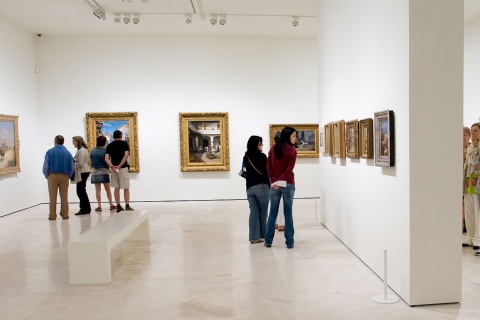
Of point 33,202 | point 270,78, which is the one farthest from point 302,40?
point 33,202

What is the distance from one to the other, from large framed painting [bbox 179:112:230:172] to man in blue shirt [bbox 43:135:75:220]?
4.30 metres

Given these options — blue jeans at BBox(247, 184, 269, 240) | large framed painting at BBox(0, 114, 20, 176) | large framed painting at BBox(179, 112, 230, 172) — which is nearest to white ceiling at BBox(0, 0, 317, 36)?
large framed painting at BBox(179, 112, 230, 172)

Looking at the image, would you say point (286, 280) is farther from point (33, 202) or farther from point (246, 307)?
point (33, 202)

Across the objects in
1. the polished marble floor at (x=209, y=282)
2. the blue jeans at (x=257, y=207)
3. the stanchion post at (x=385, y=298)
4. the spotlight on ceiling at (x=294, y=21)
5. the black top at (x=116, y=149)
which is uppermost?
the spotlight on ceiling at (x=294, y=21)

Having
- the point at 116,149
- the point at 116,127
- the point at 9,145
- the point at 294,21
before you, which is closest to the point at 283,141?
the point at 116,149

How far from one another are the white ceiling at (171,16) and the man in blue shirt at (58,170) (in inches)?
148

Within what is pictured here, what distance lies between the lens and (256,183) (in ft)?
29.2

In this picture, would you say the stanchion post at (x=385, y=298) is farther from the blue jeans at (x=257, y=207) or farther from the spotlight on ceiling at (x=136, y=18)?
the spotlight on ceiling at (x=136, y=18)

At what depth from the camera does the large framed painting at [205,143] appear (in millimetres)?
15836

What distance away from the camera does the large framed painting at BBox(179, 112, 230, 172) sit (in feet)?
52.0

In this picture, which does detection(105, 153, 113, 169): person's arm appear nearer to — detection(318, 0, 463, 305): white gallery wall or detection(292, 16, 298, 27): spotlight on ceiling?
detection(292, 16, 298, 27): spotlight on ceiling

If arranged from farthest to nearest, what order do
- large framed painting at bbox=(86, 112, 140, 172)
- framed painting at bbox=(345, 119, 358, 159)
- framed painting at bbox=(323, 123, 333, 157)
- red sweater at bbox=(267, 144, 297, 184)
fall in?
1. large framed painting at bbox=(86, 112, 140, 172)
2. framed painting at bbox=(323, 123, 333, 157)
3. red sweater at bbox=(267, 144, 297, 184)
4. framed painting at bbox=(345, 119, 358, 159)

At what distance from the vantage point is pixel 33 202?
1533cm

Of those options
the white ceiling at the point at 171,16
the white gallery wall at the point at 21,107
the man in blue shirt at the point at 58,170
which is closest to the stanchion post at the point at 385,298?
the white ceiling at the point at 171,16
